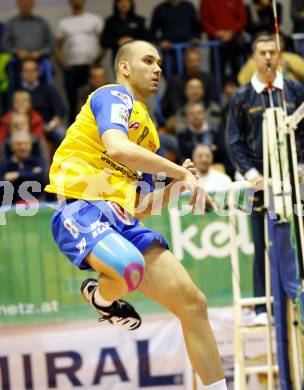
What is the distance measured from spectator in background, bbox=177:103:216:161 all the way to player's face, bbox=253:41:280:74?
12.1 ft

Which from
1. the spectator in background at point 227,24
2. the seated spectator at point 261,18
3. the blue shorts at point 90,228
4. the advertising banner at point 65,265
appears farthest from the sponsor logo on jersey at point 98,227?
the seated spectator at point 261,18

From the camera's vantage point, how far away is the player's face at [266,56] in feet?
29.7

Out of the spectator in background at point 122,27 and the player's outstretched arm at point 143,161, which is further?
the spectator in background at point 122,27

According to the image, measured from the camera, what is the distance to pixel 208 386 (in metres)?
6.00

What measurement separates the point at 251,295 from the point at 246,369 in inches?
46.8

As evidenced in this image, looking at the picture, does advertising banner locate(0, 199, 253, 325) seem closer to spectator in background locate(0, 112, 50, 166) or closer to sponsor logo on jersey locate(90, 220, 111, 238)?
spectator in background locate(0, 112, 50, 166)

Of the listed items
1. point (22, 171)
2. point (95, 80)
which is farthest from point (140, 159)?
point (95, 80)

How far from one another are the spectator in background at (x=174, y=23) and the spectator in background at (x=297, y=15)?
59.7 inches

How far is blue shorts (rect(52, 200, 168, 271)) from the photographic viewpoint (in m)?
6.05

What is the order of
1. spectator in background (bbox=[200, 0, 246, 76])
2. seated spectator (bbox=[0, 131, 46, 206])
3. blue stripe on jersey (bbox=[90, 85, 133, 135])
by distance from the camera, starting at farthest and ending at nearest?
1. spectator in background (bbox=[200, 0, 246, 76])
2. seated spectator (bbox=[0, 131, 46, 206])
3. blue stripe on jersey (bbox=[90, 85, 133, 135])

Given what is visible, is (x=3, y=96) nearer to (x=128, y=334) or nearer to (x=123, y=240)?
(x=128, y=334)

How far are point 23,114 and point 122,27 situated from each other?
232cm

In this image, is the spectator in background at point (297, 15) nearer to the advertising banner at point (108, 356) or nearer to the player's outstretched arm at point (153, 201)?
the advertising banner at point (108, 356)

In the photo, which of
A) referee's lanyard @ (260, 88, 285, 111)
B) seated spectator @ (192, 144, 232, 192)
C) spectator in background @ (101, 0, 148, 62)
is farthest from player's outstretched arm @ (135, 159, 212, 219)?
spectator in background @ (101, 0, 148, 62)
